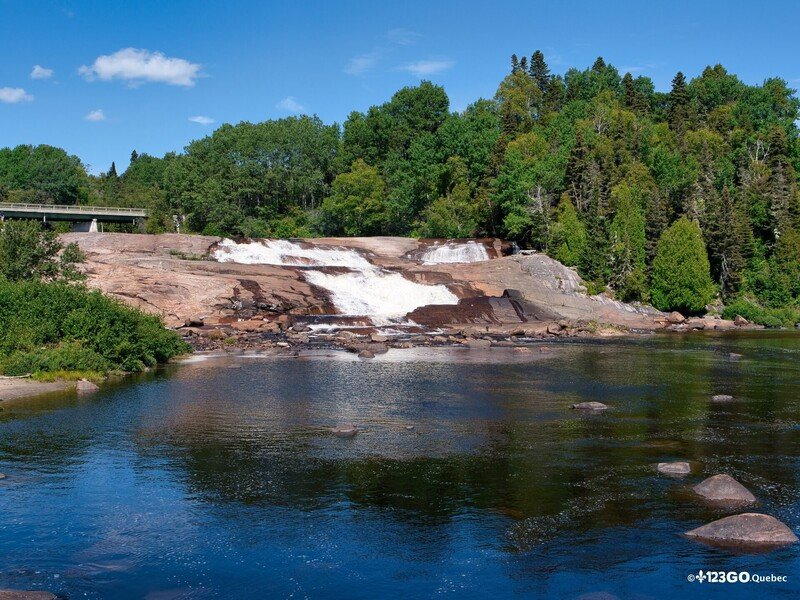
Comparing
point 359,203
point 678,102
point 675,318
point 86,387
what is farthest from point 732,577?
point 678,102

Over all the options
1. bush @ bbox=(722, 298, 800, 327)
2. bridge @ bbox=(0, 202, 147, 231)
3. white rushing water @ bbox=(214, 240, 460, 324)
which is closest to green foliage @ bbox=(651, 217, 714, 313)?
bush @ bbox=(722, 298, 800, 327)

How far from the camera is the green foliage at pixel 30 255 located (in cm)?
4244

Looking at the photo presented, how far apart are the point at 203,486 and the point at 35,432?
28.7ft

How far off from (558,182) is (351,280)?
35470 mm

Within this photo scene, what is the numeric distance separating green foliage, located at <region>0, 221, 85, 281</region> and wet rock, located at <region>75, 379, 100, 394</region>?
11653 mm

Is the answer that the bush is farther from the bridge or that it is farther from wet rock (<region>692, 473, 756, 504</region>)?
the bridge

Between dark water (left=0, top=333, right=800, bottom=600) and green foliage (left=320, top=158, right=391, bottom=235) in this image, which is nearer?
dark water (left=0, top=333, right=800, bottom=600)

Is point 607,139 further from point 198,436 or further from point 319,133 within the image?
point 198,436

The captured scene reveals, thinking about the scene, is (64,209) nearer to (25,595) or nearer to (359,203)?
(359,203)

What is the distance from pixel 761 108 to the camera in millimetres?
110438

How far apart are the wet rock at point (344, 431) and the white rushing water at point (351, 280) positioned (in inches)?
1145

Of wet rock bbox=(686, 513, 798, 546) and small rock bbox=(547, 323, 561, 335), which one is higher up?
small rock bbox=(547, 323, 561, 335)

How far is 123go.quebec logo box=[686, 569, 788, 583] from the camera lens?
1373cm

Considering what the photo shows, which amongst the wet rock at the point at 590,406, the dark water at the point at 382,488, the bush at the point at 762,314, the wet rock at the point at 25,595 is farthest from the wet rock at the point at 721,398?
the bush at the point at 762,314
